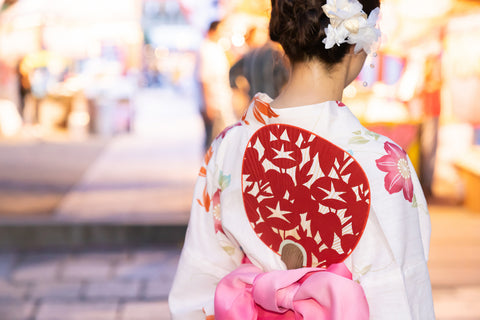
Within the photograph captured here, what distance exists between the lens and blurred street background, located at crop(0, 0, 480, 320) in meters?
3.73

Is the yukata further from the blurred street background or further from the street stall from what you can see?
the street stall

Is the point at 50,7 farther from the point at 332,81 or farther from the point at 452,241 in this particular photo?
the point at 332,81

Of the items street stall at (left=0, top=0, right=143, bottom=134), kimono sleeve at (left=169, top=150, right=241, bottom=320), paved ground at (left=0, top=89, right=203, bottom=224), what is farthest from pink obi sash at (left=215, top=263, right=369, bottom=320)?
street stall at (left=0, top=0, right=143, bottom=134)

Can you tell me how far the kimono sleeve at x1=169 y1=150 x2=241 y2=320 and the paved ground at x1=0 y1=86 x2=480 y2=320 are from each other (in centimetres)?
183

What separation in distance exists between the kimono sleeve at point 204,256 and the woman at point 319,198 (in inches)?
1.3

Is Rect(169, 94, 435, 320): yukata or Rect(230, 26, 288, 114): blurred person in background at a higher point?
Rect(169, 94, 435, 320): yukata

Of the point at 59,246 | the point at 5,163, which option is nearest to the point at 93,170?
the point at 5,163

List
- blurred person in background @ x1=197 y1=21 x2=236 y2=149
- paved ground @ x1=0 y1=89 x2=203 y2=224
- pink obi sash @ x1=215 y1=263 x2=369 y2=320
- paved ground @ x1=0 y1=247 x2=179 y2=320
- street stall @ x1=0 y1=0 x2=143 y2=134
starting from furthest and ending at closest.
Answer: street stall @ x1=0 y1=0 x2=143 y2=134 → blurred person in background @ x1=197 y1=21 x2=236 y2=149 → paved ground @ x1=0 y1=89 x2=203 y2=224 → paved ground @ x1=0 y1=247 x2=179 y2=320 → pink obi sash @ x1=215 y1=263 x2=369 y2=320

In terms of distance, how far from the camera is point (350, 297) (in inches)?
46.0

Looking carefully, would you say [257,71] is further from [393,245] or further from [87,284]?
[393,245]

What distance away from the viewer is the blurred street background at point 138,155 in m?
3.73

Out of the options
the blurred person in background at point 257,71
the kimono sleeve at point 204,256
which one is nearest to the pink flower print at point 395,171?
the kimono sleeve at point 204,256

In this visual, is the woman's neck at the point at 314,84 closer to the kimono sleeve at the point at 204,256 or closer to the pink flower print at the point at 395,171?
the pink flower print at the point at 395,171

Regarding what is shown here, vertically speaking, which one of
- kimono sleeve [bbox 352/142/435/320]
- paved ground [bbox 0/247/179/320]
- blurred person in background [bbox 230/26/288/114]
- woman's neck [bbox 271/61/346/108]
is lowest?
paved ground [bbox 0/247/179/320]
